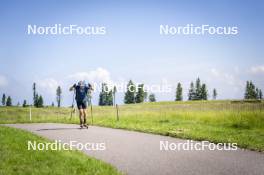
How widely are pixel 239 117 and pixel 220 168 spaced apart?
1269cm

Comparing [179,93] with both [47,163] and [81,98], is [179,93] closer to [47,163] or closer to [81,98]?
[81,98]

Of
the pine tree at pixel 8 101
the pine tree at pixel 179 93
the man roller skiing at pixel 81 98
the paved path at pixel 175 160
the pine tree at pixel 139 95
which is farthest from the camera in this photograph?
A: the pine tree at pixel 8 101

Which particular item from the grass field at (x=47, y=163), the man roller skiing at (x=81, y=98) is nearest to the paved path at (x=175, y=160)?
the grass field at (x=47, y=163)

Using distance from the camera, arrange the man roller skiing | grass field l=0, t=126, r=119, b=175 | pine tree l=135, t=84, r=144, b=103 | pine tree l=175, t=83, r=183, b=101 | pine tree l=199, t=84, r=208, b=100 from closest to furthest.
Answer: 1. grass field l=0, t=126, r=119, b=175
2. the man roller skiing
3. pine tree l=135, t=84, r=144, b=103
4. pine tree l=199, t=84, r=208, b=100
5. pine tree l=175, t=83, r=183, b=101

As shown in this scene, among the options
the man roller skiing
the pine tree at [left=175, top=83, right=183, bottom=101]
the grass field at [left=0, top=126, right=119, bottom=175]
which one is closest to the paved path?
the grass field at [left=0, top=126, right=119, bottom=175]

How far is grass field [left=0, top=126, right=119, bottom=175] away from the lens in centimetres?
687

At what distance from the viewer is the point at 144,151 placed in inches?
373

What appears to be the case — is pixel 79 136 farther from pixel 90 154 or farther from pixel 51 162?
pixel 51 162

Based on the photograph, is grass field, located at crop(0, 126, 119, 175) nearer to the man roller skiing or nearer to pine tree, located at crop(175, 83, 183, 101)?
the man roller skiing

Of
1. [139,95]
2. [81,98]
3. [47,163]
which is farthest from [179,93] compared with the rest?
[47,163]

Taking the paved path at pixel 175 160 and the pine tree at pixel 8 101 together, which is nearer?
the paved path at pixel 175 160

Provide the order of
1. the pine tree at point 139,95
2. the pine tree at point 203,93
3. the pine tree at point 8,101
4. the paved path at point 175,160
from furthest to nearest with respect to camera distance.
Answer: the pine tree at point 8,101 < the pine tree at point 203,93 < the pine tree at point 139,95 < the paved path at point 175,160

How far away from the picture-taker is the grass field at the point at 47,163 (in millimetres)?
6871

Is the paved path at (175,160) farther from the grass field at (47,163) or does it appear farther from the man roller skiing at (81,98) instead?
the man roller skiing at (81,98)
